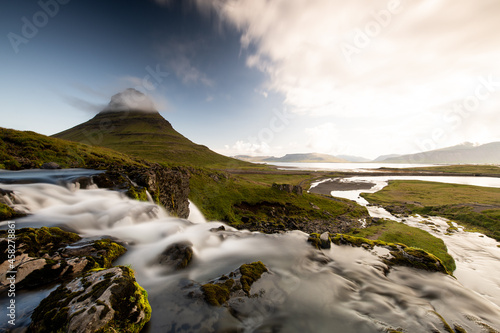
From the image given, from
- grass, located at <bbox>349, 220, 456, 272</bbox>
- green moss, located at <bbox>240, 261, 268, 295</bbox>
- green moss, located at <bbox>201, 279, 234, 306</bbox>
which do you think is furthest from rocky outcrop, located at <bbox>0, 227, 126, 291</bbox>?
grass, located at <bbox>349, 220, 456, 272</bbox>

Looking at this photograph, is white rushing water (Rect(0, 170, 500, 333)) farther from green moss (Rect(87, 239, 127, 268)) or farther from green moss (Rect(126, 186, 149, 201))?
green moss (Rect(126, 186, 149, 201))

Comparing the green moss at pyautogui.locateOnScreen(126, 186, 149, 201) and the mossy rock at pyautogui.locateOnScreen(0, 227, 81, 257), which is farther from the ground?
the green moss at pyautogui.locateOnScreen(126, 186, 149, 201)

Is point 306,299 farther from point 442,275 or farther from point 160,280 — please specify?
point 442,275

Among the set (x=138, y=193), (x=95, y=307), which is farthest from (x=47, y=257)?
(x=138, y=193)

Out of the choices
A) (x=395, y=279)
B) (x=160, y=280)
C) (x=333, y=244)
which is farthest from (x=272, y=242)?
(x=160, y=280)

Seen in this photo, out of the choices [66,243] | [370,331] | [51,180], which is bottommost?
[370,331]

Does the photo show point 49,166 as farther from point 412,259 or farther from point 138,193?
point 412,259

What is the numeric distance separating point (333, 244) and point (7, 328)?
18.1 metres

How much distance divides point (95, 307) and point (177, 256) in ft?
20.7

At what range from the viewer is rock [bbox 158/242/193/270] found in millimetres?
10812

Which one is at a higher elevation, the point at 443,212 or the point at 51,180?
the point at 51,180

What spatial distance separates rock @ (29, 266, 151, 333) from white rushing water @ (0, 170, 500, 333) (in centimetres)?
121

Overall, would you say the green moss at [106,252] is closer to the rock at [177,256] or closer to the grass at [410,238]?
the rock at [177,256]

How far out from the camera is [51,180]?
1684cm
